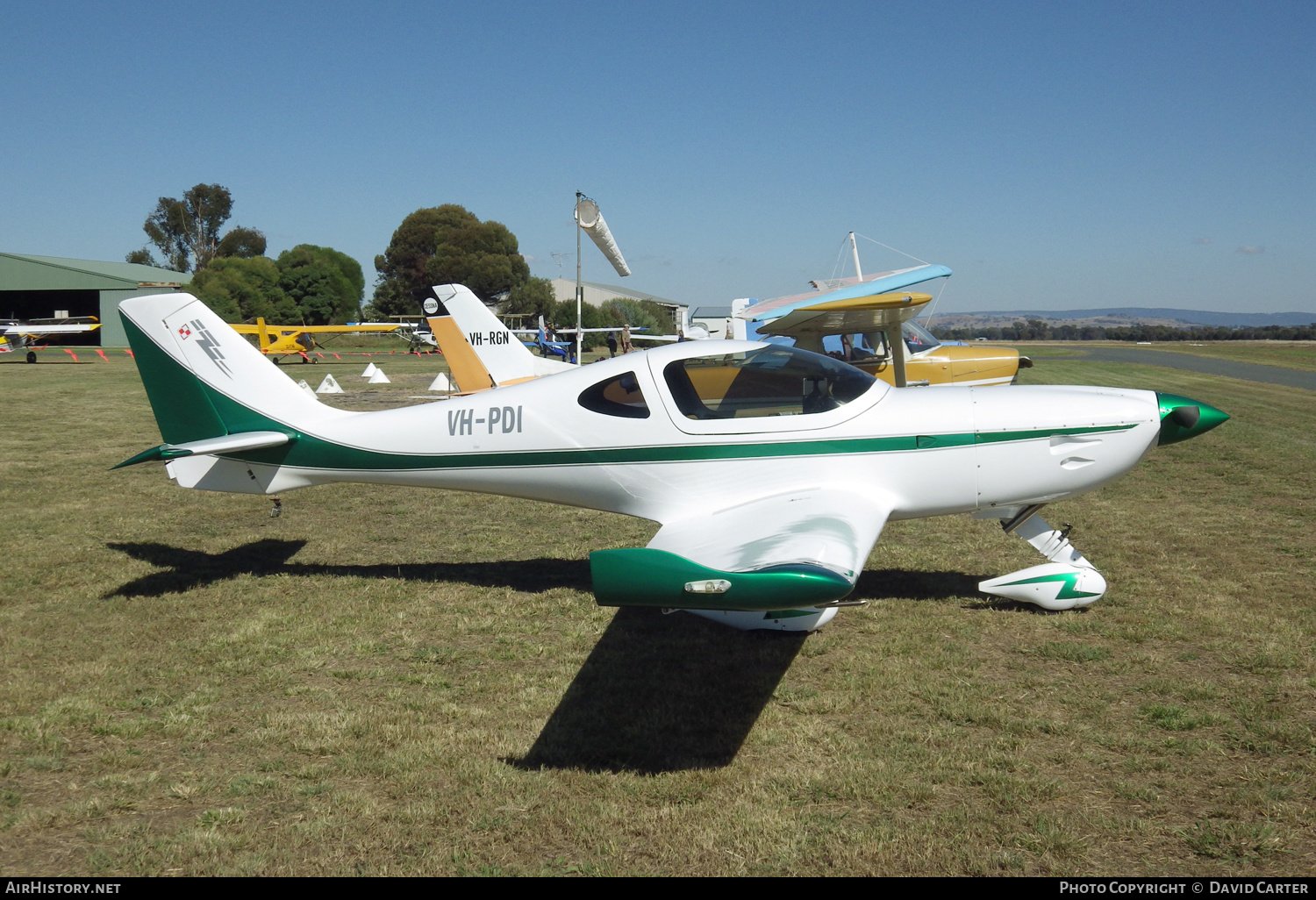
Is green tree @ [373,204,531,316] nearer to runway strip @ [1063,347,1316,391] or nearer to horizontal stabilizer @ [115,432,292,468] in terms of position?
runway strip @ [1063,347,1316,391]

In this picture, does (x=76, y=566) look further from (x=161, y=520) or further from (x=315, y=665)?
(x=315, y=665)

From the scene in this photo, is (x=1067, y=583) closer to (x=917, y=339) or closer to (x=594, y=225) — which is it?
(x=917, y=339)

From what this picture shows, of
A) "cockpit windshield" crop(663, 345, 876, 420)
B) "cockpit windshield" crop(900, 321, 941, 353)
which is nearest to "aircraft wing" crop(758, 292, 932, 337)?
"cockpit windshield" crop(900, 321, 941, 353)

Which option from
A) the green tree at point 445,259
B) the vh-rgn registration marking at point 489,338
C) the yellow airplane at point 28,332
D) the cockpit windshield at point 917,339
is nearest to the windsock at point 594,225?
the vh-rgn registration marking at point 489,338

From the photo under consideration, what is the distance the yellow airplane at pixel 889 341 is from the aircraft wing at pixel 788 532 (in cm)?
674

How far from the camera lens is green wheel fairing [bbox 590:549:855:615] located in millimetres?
3453

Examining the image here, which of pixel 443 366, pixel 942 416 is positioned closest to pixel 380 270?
pixel 443 366

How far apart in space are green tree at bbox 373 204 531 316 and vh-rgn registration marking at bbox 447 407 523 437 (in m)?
70.2

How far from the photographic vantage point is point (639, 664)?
511cm

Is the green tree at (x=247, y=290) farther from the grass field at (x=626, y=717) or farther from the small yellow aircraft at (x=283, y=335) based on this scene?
the grass field at (x=626, y=717)

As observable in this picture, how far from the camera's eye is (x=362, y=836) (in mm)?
3359

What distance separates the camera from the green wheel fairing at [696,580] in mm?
3453

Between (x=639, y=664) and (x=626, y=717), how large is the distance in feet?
2.26
